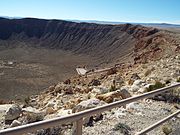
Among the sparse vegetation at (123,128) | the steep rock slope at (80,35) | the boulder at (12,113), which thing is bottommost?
the steep rock slope at (80,35)

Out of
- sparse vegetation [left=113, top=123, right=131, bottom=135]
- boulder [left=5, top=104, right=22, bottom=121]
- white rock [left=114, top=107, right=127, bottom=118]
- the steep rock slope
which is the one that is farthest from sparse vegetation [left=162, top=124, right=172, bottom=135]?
the steep rock slope

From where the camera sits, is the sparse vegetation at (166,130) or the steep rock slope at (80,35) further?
the steep rock slope at (80,35)

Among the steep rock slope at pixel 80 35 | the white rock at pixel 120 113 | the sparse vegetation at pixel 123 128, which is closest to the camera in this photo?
the sparse vegetation at pixel 123 128

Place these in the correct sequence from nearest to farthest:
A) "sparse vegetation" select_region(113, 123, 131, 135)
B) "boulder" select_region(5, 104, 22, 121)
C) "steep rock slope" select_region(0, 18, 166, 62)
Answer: "sparse vegetation" select_region(113, 123, 131, 135)
"boulder" select_region(5, 104, 22, 121)
"steep rock slope" select_region(0, 18, 166, 62)

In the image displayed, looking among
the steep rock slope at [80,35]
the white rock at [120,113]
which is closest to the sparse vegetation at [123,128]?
the white rock at [120,113]

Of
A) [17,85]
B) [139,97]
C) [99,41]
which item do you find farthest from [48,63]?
[139,97]

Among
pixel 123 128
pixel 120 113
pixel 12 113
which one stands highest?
pixel 123 128

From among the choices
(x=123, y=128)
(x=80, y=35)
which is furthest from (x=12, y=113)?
(x=80, y=35)

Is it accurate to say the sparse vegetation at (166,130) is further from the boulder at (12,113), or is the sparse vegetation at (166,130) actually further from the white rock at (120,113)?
the boulder at (12,113)

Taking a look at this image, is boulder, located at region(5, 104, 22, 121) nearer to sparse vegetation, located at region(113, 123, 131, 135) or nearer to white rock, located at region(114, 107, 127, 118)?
white rock, located at region(114, 107, 127, 118)

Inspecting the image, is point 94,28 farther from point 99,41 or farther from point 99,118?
point 99,118

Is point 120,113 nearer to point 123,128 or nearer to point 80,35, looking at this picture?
point 123,128

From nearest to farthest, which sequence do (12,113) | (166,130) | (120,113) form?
(166,130)
(120,113)
(12,113)
